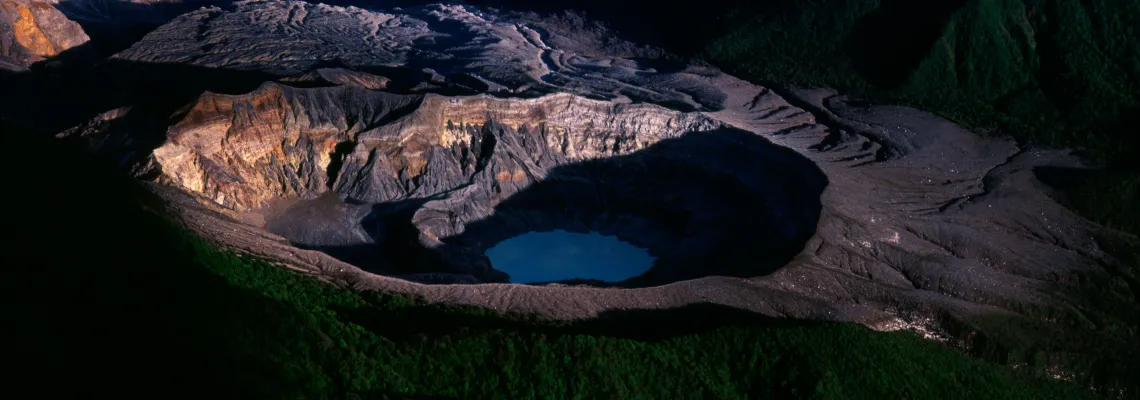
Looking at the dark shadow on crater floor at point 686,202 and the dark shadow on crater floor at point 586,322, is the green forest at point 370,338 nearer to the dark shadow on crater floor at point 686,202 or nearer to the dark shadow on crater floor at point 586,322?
the dark shadow on crater floor at point 586,322

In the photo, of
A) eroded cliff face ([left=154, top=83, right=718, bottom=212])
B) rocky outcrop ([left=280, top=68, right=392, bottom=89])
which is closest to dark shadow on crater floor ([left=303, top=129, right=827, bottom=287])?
eroded cliff face ([left=154, top=83, right=718, bottom=212])

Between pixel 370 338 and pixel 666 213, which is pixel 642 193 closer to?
pixel 666 213

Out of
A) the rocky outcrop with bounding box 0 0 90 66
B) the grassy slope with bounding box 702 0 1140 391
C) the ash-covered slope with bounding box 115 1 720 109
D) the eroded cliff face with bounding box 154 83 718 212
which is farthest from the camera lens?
the ash-covered slope with bounding box 115 1 720 109

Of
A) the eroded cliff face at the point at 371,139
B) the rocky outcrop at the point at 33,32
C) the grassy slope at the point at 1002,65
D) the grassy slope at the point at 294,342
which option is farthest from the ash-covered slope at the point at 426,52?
the grassy slope at the point at 294,342

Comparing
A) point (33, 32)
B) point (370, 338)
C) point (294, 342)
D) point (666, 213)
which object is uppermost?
point (294, 342)

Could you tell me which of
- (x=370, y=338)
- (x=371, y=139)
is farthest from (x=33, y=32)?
(x=370, y=338)

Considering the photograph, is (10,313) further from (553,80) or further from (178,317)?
(553,80)

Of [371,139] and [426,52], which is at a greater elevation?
[371,139]

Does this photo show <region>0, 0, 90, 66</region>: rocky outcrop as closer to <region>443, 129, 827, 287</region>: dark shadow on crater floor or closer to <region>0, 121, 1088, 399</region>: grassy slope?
<region>443, 129, 827, 287</region>: dark shadow on crater floor
